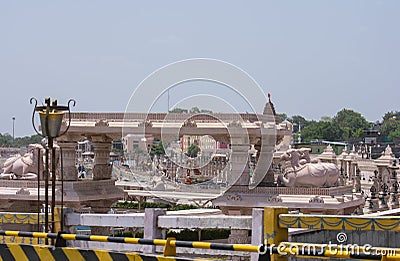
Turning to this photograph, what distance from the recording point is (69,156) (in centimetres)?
1709

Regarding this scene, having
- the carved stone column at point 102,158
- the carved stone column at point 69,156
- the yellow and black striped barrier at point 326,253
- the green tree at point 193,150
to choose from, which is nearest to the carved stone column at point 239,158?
the carved stone column at point 102,158

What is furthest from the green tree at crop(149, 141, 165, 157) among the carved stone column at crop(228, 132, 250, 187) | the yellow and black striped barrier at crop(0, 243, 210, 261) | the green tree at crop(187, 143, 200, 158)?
the yellow and black striped barrier at crop(0, 243, 210, 261)

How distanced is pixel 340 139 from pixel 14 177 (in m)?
83.2

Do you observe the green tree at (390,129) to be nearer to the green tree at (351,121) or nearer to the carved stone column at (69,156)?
the green tree at (351,121)

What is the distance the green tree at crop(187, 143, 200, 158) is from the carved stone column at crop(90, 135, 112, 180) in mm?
13572

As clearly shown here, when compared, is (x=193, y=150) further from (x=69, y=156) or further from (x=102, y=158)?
(x=69, y=156)

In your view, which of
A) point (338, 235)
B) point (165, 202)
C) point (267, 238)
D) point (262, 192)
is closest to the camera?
point (267, 238)

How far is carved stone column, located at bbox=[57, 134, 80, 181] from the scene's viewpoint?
1705 cm

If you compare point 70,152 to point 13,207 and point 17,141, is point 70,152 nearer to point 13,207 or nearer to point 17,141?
point 13,207

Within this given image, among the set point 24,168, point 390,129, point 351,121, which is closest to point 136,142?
point 24,168

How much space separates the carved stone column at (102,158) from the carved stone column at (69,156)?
0.81 meters

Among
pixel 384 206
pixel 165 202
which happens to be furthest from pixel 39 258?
pixel 165 202

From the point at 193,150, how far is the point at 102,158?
17557mm

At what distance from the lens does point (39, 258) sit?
485 cm
